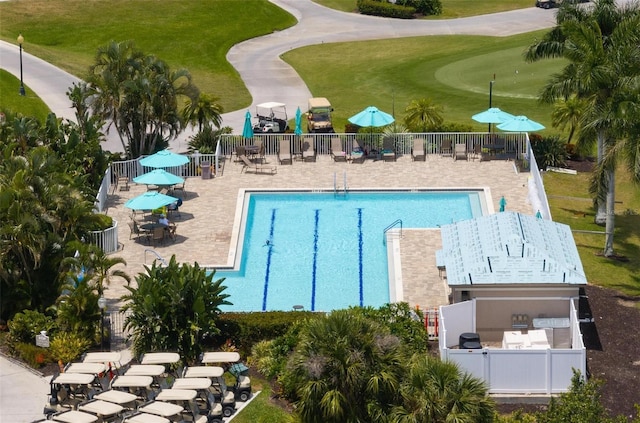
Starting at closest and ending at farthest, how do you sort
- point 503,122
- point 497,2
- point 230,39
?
1. point 503,122
2. point 230,39
3. point 497,2

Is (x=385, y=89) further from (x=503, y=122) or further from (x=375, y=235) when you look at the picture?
(x=375, y=235)

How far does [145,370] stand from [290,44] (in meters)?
49.3

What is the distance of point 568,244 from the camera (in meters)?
36.9

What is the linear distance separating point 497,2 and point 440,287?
184 ft

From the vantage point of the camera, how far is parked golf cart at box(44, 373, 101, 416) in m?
31.1

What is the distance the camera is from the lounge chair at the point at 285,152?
1994 inches

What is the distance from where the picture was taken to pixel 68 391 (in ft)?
104

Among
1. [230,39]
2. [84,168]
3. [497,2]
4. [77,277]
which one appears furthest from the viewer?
[497,2]

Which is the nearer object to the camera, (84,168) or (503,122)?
(84,168)

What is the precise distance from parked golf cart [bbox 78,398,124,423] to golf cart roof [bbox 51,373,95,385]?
983 millimetres

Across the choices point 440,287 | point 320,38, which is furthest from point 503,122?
point 320,38

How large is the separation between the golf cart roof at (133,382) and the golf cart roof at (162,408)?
70cm

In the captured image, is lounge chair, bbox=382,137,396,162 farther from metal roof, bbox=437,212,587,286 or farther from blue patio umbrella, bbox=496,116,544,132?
metal roof, bbox=437,212,587,286

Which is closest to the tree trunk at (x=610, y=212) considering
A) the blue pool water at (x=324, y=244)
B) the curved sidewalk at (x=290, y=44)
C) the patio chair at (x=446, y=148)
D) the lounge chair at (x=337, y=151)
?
the blue pool water at (x=324, y=244)
